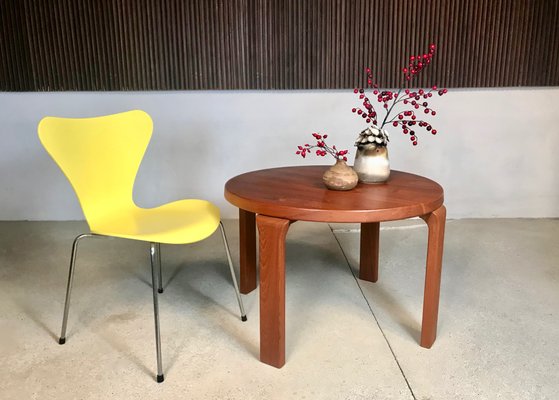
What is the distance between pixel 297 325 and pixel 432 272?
596 mm

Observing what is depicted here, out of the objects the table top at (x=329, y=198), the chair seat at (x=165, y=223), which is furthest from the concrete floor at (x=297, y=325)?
the table top at (x=329, y=198)

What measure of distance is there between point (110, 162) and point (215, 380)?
1.02 meters

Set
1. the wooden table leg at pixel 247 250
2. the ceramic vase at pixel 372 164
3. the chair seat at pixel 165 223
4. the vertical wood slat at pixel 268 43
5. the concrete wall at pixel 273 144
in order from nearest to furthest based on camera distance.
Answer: the chair seat at pixel 165 223 < the ceramic vase at pixel 372 164 < the wooden table leg at pixel 247 250 < the vertical wood slat at pixel 268 43 < the concrete wall at pixel 273 144

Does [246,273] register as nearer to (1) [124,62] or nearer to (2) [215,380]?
(2) [215,380]

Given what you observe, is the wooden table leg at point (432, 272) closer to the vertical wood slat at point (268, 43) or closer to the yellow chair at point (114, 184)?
the yellow chair at point (114, 184)

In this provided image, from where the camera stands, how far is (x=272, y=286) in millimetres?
1643

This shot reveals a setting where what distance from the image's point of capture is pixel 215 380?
5.26 feet

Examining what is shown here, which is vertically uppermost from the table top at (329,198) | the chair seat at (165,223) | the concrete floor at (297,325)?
the table top at (329,198)

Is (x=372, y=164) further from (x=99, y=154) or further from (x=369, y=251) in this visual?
(x=99, y=154)

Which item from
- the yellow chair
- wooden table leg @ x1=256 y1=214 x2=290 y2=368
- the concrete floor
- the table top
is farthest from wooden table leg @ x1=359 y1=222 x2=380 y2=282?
wooden table leg @ x1=256 y1=214 x2=290 y2=368

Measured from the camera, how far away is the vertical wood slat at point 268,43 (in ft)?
10.5

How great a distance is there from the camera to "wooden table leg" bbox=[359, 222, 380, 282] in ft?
7.74

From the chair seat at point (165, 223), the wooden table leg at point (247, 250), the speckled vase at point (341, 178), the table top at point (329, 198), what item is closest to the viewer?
the table top at point (329, 198)

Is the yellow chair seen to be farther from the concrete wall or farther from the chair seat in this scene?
the concrete wall
